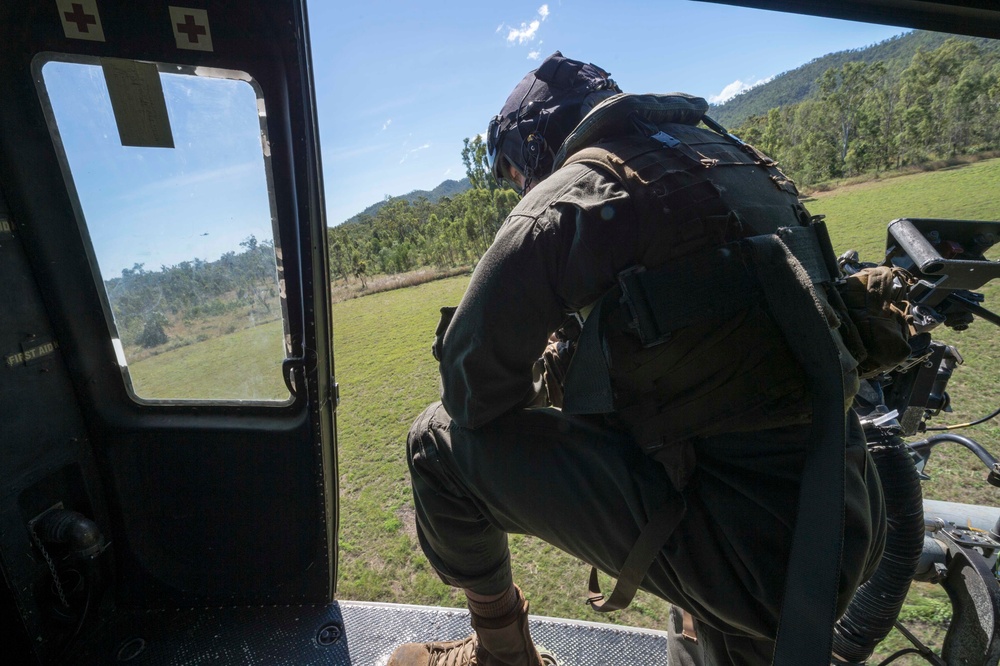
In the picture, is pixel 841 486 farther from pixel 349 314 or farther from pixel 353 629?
pixel 349 314

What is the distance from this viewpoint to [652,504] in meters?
1.17

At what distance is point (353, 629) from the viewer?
207 cm

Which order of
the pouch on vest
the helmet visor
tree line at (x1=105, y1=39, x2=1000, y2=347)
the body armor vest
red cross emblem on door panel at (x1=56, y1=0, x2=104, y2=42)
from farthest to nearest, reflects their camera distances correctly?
tree line at (x1=105, y1=39, x2=1000, y2=347), the helmet visor, red cross emblem on door panel at (x1=56, y1=0, x2=104, y2=42), the pouch on vest, the body armor vest

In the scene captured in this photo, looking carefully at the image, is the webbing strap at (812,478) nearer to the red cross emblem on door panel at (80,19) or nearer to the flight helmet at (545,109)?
the flight helmet at (545,109)

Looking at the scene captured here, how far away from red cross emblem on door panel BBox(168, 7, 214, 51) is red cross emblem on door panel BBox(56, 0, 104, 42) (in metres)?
0.21

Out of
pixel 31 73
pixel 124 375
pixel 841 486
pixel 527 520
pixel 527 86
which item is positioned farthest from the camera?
pixel 124 375

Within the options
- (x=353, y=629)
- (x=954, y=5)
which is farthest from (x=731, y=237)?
(x=353, y=629)

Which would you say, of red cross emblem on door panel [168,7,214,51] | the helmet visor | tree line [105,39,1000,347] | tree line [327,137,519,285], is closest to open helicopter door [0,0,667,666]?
red cross emblem on door panel [168,7,214,51]

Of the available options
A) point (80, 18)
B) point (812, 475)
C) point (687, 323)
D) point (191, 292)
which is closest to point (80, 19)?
point (80, 18)

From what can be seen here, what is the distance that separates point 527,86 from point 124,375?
1903mm

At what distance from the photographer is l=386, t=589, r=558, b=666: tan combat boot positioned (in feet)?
5.41

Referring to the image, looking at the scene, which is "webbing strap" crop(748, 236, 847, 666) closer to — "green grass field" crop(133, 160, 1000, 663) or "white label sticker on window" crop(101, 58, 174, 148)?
"green grass field" crop(133, 160, 1000, 663)

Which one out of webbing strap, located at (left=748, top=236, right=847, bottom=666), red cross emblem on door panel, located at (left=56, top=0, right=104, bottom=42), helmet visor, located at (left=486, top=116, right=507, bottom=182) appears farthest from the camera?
helmet visor, located at (left=486, top=116, right=507, bottom=182)

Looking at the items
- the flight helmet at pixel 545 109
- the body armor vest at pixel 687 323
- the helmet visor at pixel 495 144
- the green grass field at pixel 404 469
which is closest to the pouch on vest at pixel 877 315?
the body armor vest at pixel 687 323
